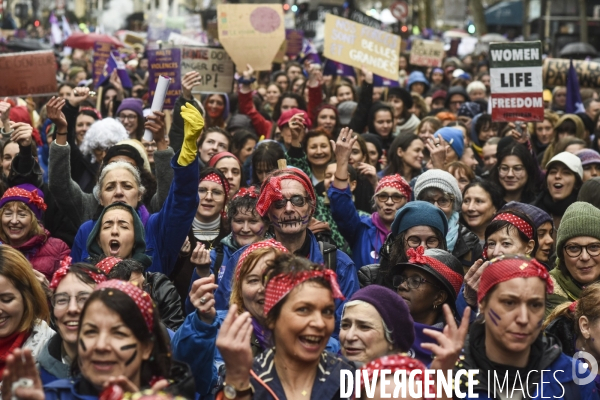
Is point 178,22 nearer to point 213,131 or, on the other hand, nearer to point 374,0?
point 213,131

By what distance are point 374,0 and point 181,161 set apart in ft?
254

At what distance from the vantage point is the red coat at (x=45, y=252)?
6.39 metres

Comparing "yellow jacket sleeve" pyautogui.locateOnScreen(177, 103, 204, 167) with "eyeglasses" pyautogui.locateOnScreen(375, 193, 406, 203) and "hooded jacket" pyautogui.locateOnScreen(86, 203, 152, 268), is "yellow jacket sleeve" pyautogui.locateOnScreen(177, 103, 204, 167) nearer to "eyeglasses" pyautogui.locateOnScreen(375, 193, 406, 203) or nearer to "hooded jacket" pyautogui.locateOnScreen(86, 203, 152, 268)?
"hooded jacket" pyautogui.locateOnScreen(86, 203, 152, 268)

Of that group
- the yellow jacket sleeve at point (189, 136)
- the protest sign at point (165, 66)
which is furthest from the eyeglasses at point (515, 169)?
the protest sign at point (165, 66)

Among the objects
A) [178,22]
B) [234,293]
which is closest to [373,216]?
[234,293]

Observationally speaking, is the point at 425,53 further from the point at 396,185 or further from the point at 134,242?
the point at 134,242

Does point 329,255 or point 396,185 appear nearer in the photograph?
point 329,255

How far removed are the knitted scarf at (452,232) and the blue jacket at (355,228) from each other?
506 mm

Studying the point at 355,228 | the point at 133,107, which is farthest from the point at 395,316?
the point at 133,107

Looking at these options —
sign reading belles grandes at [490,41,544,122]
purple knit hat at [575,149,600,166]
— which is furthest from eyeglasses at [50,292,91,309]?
sign reading belles grandes at [490,41,544,122]

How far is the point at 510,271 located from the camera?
4031 millimetres

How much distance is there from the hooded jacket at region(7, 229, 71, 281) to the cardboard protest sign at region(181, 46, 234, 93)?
15.0ft

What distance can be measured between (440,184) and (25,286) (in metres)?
3.13

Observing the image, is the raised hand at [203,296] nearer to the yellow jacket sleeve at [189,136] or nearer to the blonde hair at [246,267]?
the blonde hair at [246,267]
